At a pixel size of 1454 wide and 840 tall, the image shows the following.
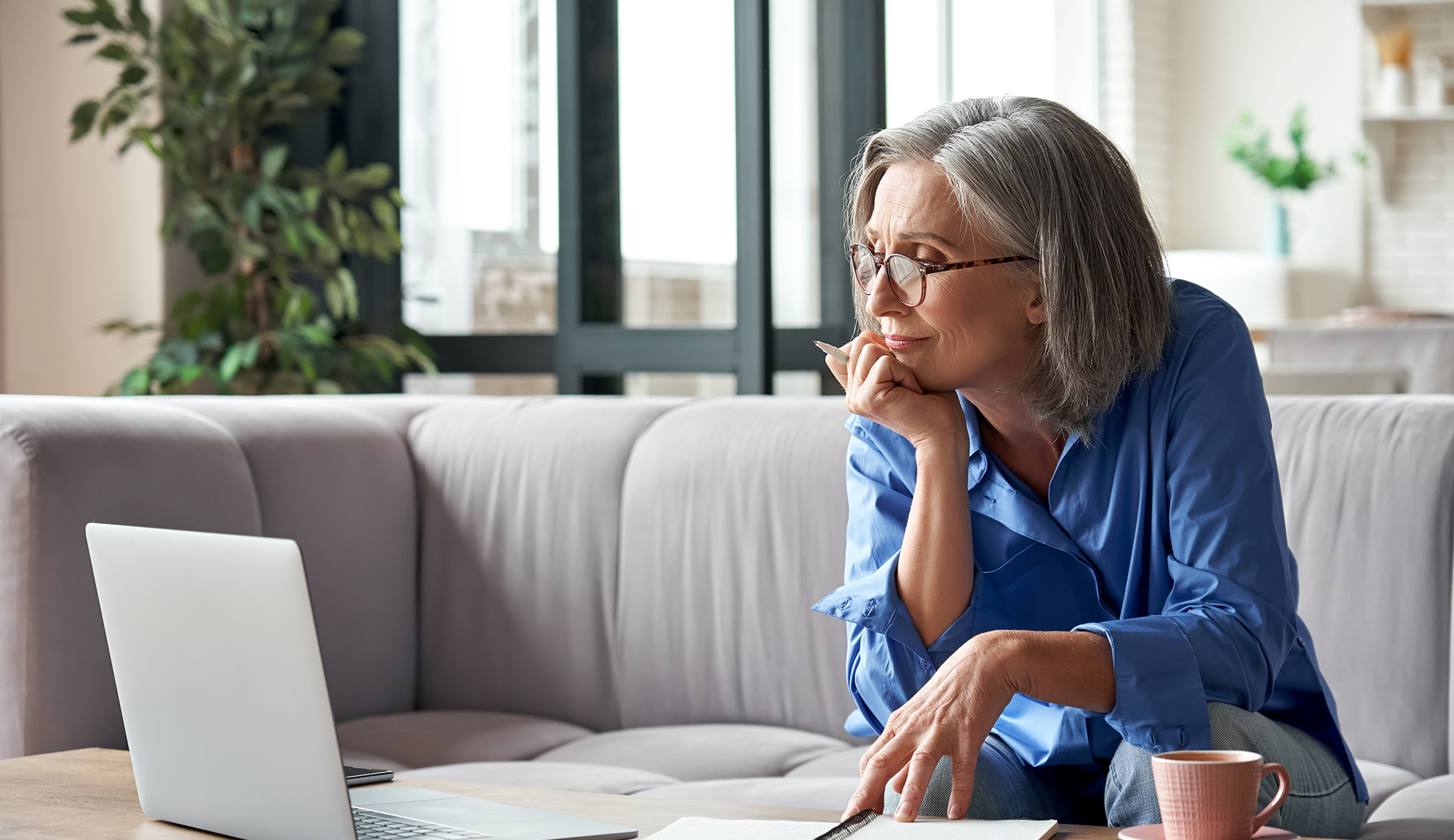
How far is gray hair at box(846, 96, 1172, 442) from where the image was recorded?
1.32 meters

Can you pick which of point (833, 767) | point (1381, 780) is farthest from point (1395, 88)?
point (833, 767)

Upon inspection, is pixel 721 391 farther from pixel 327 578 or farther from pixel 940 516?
pixel 940 516

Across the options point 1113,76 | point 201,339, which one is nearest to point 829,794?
point 201,339

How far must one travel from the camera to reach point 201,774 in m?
1.06

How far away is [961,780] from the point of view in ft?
3.54

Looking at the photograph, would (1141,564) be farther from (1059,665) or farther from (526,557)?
(526,557)

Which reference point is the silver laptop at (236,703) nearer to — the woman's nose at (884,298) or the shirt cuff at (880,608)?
the shirt cuff at (880,608)

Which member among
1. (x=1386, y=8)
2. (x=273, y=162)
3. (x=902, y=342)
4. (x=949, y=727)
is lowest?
(x=949, y=727)

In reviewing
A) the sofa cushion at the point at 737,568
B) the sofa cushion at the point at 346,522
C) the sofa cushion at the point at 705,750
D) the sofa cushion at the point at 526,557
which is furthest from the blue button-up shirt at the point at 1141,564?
the sofa cushion at the point at 346,522

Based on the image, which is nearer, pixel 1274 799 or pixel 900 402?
pixel 1274 799

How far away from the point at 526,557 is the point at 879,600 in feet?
3.98

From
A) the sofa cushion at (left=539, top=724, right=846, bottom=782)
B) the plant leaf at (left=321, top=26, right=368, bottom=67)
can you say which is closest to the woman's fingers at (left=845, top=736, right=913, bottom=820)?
the sofa cushion at (left=539, top=724, right=846, bottom=782)

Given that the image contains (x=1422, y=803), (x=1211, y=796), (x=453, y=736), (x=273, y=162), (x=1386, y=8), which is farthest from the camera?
(x=1386, y=8)

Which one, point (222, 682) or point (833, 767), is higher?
point (222, 682)
